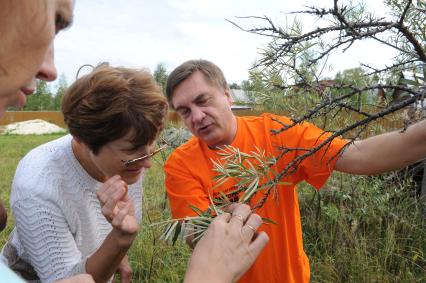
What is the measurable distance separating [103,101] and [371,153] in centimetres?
105

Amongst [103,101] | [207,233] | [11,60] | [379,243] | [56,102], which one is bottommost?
[56,102]

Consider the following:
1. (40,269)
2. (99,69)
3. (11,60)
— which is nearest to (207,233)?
(11,60)

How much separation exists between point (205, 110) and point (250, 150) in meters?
0.27

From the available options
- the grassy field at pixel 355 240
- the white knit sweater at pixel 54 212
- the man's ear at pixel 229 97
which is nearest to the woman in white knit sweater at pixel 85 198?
the white knit sweater at pixel 54 212

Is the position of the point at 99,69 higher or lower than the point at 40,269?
higher

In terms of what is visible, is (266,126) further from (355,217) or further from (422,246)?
(422,246)

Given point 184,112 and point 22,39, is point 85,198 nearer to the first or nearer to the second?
point 184,112

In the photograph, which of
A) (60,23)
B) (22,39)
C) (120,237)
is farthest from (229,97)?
(22,39)

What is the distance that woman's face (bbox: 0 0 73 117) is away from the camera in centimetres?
65

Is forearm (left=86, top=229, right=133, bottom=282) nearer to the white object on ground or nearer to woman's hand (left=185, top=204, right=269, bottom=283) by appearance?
woman's hand (left=185, top=204, right=269, bottom=283)

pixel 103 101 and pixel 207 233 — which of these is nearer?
pixel 207 233

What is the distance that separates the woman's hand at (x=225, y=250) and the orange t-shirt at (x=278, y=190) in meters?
0.51

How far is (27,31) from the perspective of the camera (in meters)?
0.67

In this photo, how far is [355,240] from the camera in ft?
9.11
